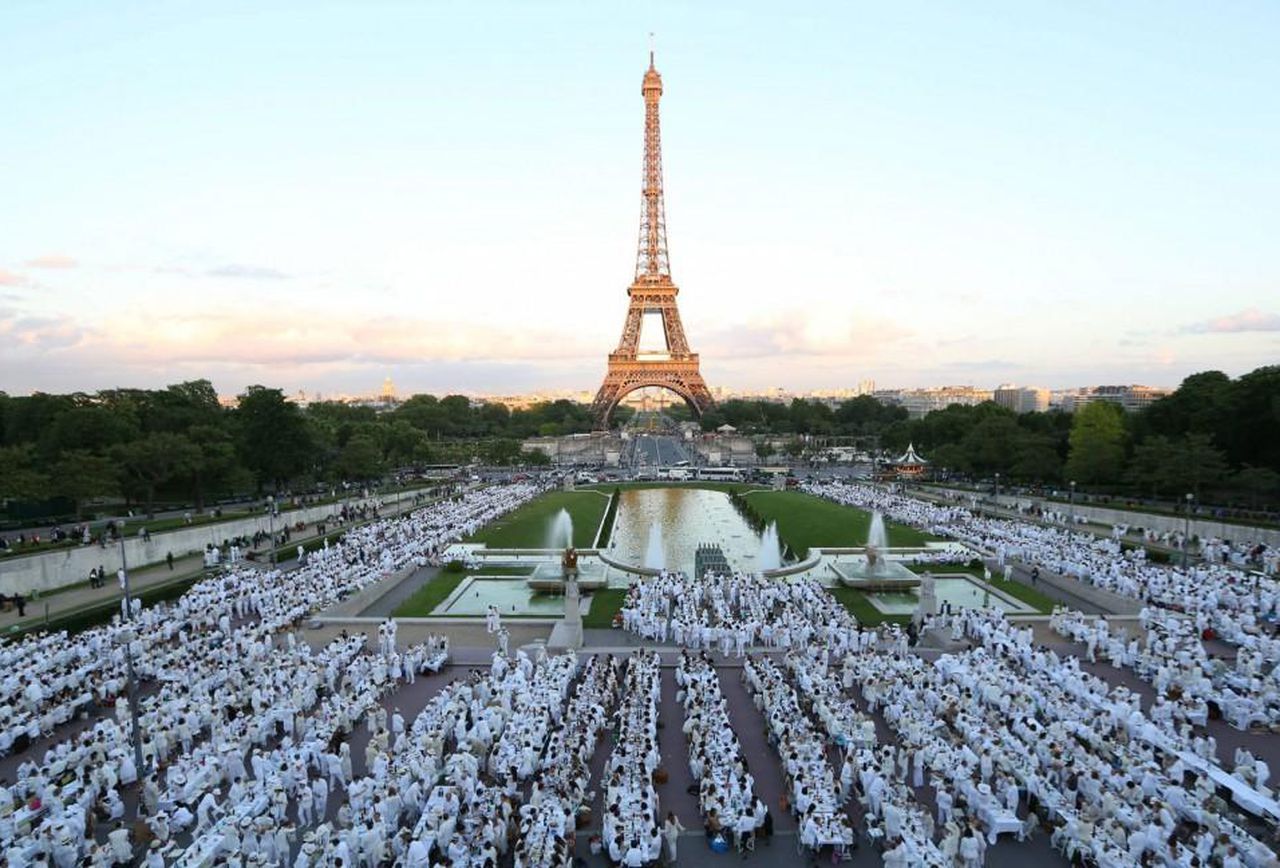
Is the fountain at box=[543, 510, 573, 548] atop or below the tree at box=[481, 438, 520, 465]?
below

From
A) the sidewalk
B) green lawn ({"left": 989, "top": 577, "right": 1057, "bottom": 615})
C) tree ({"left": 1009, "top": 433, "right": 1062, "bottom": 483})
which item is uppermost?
tree ({"left": 1009, "top": 433, "right": 1062, "bottom": 483})

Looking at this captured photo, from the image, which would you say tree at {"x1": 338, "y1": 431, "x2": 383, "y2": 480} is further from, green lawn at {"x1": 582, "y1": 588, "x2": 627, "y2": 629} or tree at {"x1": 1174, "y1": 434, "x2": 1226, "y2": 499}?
tree at {"x1": 1174, "y1": 434, "x2": 1226, "y2": 499}

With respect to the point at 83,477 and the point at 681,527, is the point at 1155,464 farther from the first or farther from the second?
the point at 83,477

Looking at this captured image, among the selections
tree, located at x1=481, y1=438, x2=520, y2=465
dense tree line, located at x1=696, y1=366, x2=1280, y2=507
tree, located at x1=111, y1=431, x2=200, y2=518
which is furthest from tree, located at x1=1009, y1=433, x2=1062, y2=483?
tree, located at x1=111, y1=431, x2=200, y2=518

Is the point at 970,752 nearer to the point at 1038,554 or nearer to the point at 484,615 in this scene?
the point at 484,615

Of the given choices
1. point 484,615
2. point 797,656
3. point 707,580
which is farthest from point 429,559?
point 797,656

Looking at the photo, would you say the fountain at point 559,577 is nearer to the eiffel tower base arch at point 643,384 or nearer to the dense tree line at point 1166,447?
the dense tree line at point 1166,447

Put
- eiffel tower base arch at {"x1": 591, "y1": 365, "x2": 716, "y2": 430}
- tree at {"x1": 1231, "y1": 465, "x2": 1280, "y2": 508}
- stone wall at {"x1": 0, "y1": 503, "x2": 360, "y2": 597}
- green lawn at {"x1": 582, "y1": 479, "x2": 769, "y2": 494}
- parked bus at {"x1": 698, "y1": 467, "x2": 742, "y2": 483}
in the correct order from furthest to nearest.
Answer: eiffel tower base arch at {"x1": 591, "y1": 365, "x2": 716, "y2": 430} → parked bus at {"x1": 698, "y1": 467, "x2": 742, "y2": 483} → green lawn at {"x1": 582, "y1": 479, "x2": 769, "y2": 494} → tree at {"x1": 1231, "y1": 465, "x2": 1280, "y2": 508} → stone wall at {"x1": 0, "y1": 503, "x2": 360, "y2": 597}

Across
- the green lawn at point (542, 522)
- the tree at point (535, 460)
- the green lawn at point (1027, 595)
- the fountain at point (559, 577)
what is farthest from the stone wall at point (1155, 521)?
the tree at point (535, 460)
